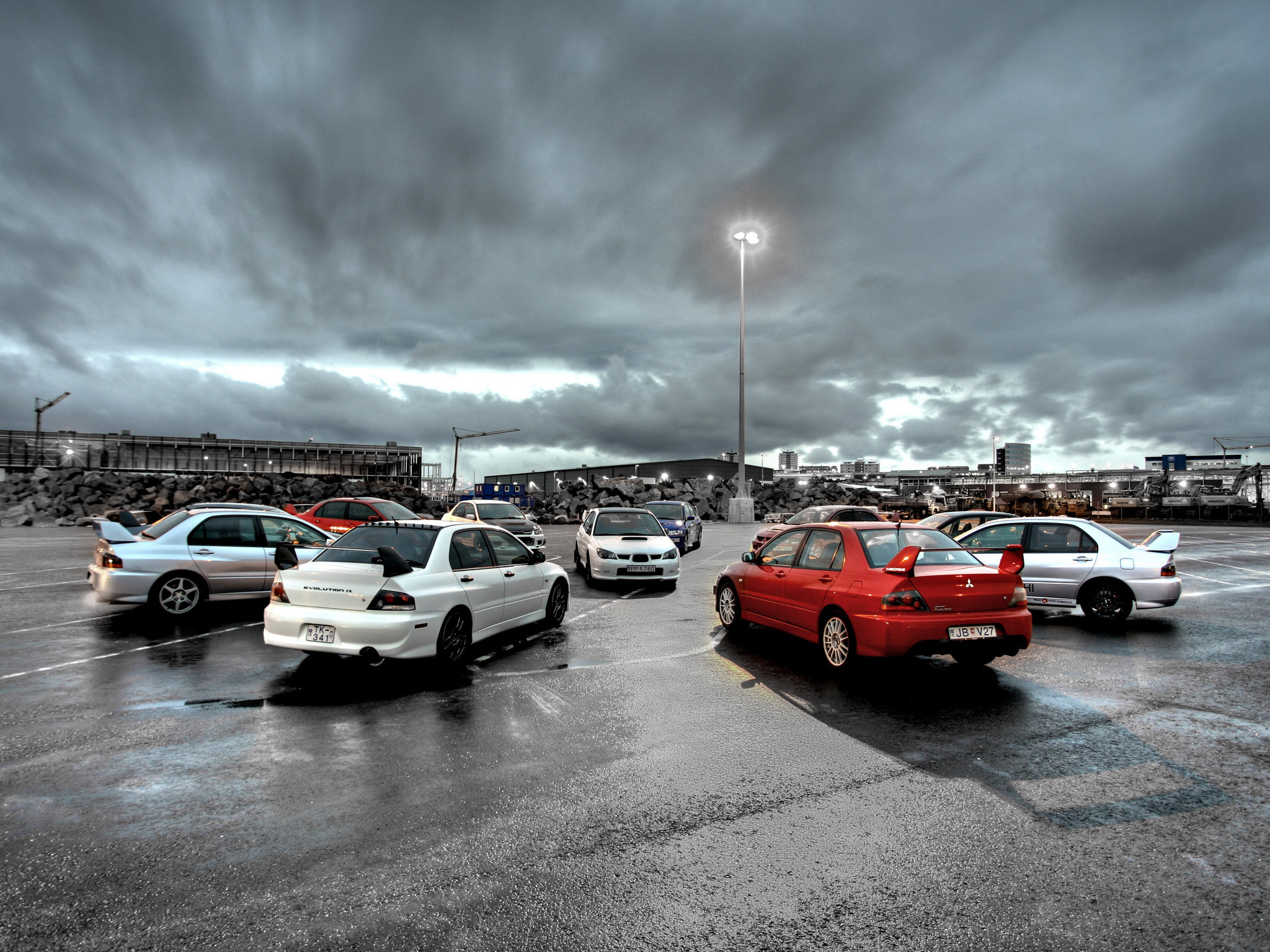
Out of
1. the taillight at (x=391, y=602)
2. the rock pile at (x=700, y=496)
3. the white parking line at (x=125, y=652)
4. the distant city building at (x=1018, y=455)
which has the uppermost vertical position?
the distant city building at (x=1018, y=455)

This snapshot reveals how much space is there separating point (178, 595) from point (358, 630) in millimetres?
5123

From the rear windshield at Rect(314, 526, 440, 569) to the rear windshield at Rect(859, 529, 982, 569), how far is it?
4.65 meters

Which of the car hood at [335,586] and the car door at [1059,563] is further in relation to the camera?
the car door at [1059,563]

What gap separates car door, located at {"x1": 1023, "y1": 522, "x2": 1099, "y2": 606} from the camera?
390 inches

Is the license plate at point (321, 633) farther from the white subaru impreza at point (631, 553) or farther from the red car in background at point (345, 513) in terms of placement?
the red car in background at point (345, 513)

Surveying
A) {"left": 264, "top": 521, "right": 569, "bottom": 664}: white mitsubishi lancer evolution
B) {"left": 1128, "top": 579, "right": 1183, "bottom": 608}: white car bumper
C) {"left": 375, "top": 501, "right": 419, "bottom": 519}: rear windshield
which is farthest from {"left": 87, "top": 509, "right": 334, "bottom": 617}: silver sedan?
{"left": 1128, "top": 579, "right": 1183, "bottom": 608}: white car bumper

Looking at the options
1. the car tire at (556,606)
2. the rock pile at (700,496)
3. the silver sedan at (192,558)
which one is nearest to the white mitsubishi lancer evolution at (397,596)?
the car tire at (556,606)

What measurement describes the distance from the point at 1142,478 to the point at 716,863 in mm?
149001

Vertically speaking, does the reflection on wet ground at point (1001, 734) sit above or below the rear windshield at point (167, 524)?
below

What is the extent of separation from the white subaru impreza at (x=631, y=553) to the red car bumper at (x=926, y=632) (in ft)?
23.2

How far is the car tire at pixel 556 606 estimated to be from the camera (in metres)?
9.32

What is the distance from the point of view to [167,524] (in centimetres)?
1015

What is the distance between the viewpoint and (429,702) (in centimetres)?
580

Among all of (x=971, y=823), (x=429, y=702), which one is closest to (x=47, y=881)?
(x=429, y=702)
